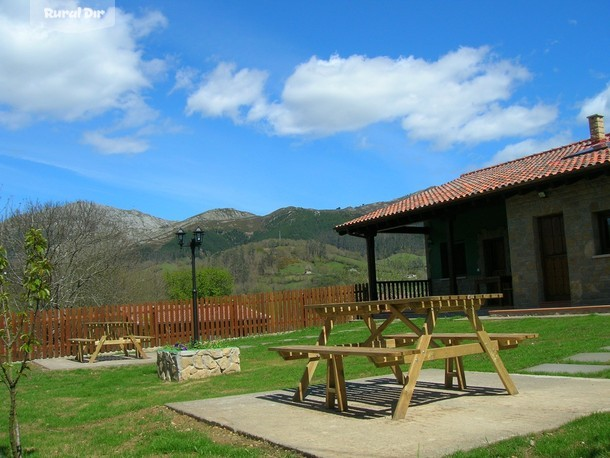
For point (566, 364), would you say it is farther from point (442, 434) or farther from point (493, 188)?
point (493, 188)

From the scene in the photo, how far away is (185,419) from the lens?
6.46 m

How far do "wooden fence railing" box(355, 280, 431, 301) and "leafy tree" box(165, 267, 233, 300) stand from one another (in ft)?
57.6

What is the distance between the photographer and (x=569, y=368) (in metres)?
8.24

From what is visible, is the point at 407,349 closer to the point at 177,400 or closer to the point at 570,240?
the point at 177,400

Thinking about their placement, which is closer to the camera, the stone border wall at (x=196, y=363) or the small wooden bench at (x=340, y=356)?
the small wooden bench at (x=340, y=356)

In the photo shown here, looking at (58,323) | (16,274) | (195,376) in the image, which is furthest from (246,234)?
(195,376)

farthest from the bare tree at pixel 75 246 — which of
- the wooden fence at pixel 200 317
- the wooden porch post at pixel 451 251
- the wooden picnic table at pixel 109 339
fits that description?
the wooden porch post at pixel 451 251

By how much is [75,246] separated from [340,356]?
23.3 m

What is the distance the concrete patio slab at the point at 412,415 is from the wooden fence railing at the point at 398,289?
16.2 m

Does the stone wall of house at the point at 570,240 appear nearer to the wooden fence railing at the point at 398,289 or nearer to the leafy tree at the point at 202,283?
the wooden fence railing at the point at 398,289

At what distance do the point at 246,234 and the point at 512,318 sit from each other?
9552cm

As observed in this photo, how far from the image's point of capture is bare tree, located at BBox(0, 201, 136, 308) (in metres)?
26.4

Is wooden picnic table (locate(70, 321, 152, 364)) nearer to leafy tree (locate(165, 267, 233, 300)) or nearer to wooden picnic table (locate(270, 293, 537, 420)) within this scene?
wooden picnic table (locate(270, 293, 537, 420))

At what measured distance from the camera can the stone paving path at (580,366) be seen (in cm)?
797
